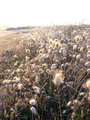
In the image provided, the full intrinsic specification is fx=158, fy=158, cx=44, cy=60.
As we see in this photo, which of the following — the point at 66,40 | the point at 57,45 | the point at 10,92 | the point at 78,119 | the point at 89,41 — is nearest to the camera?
the point at 78,119

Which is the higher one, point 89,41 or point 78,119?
point 89,41

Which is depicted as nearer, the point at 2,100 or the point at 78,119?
the point at 78,119

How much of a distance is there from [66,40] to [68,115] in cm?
323

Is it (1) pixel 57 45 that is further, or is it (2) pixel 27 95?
(1) pixel 57 45

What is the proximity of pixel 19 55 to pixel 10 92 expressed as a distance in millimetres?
3282

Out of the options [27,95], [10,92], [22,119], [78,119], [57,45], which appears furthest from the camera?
[57,45]

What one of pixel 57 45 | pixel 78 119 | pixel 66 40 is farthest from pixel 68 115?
pixel 66 40

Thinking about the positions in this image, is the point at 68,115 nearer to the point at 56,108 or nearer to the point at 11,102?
the point at 56,108

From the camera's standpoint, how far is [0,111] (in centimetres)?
226

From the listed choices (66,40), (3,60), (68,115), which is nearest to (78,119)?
(68,115)

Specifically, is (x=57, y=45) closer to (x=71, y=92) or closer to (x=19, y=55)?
(x=71, y=92)

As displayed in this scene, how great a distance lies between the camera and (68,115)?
2242mm

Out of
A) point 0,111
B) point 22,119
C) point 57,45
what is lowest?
point 22,119

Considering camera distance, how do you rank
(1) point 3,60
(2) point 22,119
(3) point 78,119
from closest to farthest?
(3) point 78,119
(2) point 22,119
(1) point 3,60
